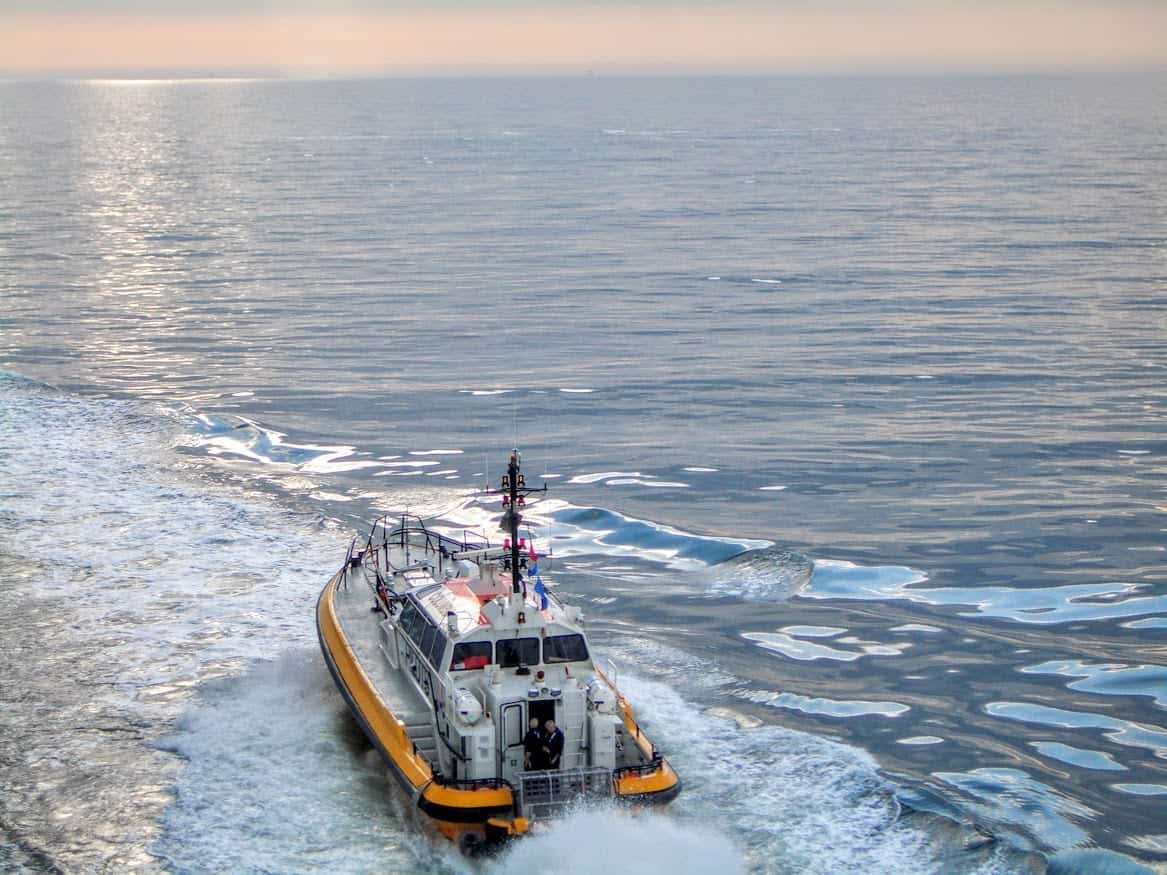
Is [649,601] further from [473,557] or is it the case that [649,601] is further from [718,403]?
[718,403]

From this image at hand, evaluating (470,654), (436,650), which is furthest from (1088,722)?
(436,650)

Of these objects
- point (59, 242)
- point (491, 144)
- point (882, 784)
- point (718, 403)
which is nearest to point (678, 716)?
point (882, 784)

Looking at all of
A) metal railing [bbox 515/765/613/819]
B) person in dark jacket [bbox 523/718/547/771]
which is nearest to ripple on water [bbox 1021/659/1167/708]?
metal railing [bbox 515/765/613/819]

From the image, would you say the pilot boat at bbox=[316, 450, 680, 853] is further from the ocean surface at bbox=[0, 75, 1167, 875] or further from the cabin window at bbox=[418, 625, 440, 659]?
the ocean surface at bbox=[0, 75, 1167, 875]

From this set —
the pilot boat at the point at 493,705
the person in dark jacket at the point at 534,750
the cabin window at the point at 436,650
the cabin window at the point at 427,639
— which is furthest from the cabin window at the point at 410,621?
the person in dark jacket at the point at 534,750

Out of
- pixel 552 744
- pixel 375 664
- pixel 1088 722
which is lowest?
pixel 1088 722

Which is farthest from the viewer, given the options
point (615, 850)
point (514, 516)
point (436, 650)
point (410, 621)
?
point (410, 621)

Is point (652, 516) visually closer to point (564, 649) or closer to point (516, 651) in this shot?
point (564, 649)
